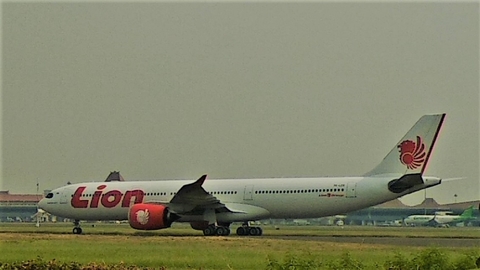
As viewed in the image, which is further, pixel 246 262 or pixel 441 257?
pixel 246 262

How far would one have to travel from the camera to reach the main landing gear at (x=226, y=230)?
130 feet

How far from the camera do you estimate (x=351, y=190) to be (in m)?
38.1

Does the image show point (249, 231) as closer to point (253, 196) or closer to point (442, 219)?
point (253, 196)

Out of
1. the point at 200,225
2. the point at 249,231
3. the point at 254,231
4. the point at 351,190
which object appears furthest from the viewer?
the point at 249,231

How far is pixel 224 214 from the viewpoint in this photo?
4062cm

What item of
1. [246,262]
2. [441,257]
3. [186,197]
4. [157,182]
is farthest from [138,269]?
[157,182]

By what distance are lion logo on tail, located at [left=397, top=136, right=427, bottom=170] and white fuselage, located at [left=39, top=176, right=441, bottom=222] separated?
0.97m

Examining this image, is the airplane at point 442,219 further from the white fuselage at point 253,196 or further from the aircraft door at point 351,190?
the aircraft door at point 351,190

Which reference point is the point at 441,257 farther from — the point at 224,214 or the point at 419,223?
the point at 419,223

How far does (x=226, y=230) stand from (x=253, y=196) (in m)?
1.99

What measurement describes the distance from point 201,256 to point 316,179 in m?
17.2

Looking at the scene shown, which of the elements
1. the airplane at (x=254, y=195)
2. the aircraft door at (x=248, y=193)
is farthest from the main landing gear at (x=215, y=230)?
the aircraft door at (x=248, y=193)

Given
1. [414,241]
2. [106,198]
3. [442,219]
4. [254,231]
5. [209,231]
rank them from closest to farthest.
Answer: [414,241] → [209,231] → [254,231] → [106,198] → [442,219]

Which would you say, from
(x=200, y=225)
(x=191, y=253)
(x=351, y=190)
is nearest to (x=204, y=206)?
(x=200, y=225)
